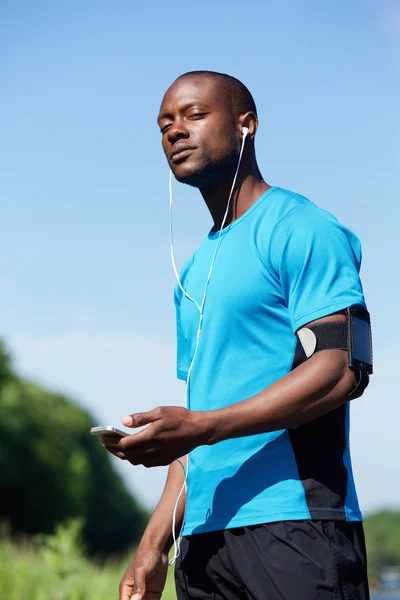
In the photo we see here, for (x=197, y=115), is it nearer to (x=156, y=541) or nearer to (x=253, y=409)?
(x=253, y=409)

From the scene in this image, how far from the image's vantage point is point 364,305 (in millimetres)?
2543

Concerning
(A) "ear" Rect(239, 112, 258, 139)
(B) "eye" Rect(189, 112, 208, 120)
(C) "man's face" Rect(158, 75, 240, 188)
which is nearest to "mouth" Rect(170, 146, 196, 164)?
(C) "man's face" Rect(158, 75, 240, 188)

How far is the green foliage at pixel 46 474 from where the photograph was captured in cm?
4275

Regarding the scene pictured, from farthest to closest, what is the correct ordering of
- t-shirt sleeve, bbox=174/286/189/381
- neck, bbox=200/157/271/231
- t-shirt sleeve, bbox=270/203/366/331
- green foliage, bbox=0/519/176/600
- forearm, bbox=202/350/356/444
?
green foliage, bbox=0/519/176/600, t-shirt sleeve, bbox=174/286/189/381, neck, bbox=200/157/271/231, t-shirt sleeve, bbox=270/203/366/331, forearm, bbox=202/350/356/444

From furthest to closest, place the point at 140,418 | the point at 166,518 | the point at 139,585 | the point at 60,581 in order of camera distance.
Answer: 1. the point at 60,581
2. the point at 166,518
3. the point at 139,585
4. the point at 140,418

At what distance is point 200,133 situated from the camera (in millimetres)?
2977

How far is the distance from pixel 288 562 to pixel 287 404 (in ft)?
1.54

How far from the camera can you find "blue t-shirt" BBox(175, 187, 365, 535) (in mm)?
2535

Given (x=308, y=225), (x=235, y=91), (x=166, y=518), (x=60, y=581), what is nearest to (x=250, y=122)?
(x=235, y=91)

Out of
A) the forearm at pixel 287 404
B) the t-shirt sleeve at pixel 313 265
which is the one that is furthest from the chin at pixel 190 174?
the forearm at pixel 287 404

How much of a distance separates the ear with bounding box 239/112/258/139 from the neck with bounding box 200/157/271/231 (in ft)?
0.33

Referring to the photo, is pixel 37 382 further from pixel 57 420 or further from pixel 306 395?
pixel 306 395

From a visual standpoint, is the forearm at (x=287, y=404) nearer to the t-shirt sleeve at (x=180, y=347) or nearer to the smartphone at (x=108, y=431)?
the smartphone at (x=108, y=431)

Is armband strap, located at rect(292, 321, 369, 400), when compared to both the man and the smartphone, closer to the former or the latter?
the man
